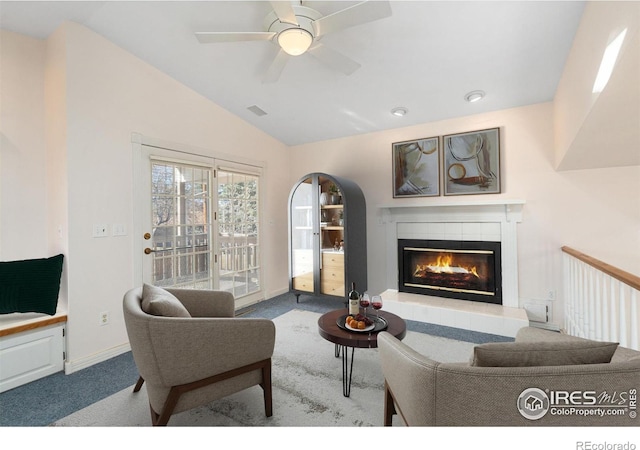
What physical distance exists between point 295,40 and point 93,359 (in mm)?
3007

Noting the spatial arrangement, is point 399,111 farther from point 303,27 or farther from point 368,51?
point 303,27

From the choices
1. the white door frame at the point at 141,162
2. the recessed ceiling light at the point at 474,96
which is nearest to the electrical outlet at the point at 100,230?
the white door frame at the point at 141,162

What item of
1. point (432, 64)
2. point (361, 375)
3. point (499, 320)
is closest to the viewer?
point (361, 375)

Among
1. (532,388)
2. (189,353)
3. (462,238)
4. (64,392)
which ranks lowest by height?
(64,392)

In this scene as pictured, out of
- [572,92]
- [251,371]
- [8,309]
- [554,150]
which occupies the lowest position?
[251,371]

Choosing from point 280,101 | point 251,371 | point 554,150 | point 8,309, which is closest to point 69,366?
point 8,309

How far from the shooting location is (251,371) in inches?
69.0

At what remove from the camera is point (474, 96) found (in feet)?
10.2

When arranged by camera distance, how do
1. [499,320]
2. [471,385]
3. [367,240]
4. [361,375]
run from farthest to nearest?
[367,240] < [499,320] < [361,375] < [471,385]

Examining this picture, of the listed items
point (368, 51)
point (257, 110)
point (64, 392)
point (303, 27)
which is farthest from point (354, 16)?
point (64, 392)

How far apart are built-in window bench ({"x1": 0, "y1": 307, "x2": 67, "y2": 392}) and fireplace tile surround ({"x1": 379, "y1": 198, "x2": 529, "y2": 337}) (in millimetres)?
3201

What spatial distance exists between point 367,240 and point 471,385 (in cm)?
325

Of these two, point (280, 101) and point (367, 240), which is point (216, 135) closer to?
point (280, 101)

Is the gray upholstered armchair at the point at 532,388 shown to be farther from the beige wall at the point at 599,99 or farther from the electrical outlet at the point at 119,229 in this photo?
the electrical outlet at the point at 119,229
